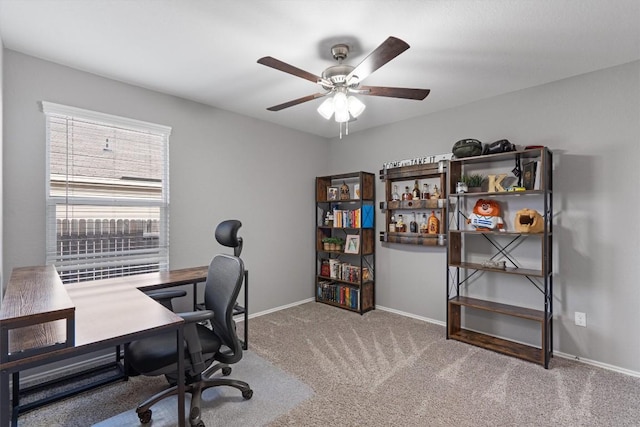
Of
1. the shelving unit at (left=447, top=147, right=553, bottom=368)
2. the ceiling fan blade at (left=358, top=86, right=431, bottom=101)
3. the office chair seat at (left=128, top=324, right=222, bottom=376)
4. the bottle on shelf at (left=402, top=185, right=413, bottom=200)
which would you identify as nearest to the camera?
the office chair seat at (left=128, top=324, right=222, bottom=376)

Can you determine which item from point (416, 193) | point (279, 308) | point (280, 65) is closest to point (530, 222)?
point (416, 193)

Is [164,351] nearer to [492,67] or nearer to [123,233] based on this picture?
[123,233]

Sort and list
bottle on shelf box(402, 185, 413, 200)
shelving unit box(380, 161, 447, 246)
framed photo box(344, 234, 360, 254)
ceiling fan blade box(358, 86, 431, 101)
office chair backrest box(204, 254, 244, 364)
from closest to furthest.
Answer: office chair backrest box(204, 254, 244, 364) → ceiling fan blade box(358, 86, 431, 101) → shelving unit box(380, 161, 447, 246) → bottle on shelf box(402, 185, 413, 200) → framed photo box(344, 234, 360, 254)

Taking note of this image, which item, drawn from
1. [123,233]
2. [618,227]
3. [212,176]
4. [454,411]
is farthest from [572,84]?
[123,233]

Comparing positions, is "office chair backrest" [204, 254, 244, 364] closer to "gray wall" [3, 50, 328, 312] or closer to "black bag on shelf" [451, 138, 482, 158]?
"gray wall" [3, 50, 328, 312]

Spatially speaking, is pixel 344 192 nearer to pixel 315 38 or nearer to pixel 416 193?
pixel 416 193

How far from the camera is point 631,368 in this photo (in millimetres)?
2445

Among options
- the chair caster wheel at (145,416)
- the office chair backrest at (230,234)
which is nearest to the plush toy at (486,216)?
the office chair backrest at (230,234)

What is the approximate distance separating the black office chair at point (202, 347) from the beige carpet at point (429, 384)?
20.6 inches

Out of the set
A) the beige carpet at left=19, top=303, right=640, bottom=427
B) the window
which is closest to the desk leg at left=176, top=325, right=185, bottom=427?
the beige carpet at left=19, top=303, right=640, bottom=427

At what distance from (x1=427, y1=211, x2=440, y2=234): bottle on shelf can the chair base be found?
2.51 m

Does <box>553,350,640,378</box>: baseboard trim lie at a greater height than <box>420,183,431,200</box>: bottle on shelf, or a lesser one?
lesser

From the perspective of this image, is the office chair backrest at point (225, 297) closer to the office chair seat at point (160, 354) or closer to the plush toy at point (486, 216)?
the office chair seat at point (160, 354)

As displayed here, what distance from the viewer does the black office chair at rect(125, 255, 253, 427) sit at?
5.47 ft
